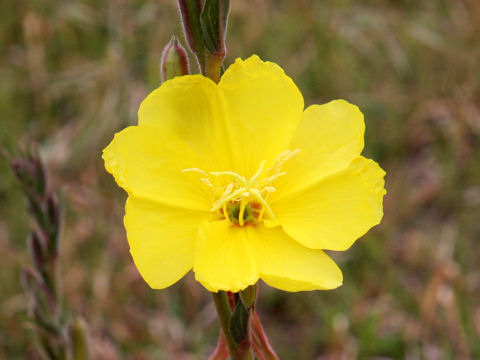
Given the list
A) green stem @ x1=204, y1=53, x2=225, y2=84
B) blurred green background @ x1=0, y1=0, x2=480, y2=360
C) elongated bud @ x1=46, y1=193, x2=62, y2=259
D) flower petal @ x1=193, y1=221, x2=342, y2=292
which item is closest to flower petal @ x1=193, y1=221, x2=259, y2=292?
flower petal @ x1=193, y1=221, x2=342, y2=292

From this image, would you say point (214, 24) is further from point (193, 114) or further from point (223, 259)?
point (223, 259)

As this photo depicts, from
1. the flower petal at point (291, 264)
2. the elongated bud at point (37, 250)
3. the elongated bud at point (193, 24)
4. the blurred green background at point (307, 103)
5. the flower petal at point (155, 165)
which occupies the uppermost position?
the elongated bud at point (193, 24)

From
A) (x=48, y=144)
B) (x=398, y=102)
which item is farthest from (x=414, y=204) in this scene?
(x=48, y=144)

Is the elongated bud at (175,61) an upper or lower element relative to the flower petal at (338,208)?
upper

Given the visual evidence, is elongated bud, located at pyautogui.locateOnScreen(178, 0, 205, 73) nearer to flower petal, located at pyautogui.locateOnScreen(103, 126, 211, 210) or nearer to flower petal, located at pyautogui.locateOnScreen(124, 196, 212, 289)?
flower petal, located at pyautogui.locateOnScreen(103, 126, 211, 210)

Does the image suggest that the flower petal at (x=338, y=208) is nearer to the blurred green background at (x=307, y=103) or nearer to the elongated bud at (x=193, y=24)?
the elongated bud at (x=193, y=24)

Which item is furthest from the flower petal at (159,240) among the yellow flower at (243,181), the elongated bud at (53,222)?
the elongated bud at (53,222)

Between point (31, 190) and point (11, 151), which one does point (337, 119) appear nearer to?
point (31, 190)
